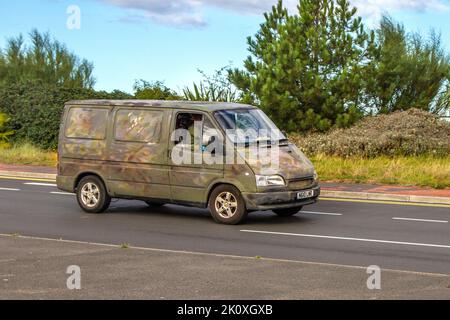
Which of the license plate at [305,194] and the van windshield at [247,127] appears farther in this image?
the van windshield at [247,127]

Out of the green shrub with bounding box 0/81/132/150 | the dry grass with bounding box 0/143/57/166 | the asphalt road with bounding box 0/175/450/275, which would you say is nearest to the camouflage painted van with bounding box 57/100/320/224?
the asphalt road with bounding box 0/175/450/275

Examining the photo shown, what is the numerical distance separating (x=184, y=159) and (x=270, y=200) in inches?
68.7

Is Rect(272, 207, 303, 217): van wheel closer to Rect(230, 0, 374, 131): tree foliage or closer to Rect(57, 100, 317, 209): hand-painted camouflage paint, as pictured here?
Rect(57, 100, 317, 209): hand-painted camouflage paint

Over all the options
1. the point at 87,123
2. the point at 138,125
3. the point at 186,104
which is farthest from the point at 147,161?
the point at 87,123

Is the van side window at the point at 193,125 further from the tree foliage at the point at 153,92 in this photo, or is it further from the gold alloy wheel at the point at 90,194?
the tree foliage at the point at 153,92

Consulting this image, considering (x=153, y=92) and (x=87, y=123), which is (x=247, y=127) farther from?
(x=153, y=92)

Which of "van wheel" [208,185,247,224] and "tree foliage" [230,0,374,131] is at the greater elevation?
"tree foliage" [230,0,374,131]

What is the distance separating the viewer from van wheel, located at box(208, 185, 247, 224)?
51.3 ft

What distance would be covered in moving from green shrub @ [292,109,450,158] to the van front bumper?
1155 centimetres

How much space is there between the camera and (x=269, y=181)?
15523mm

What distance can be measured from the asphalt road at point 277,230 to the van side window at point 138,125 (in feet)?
4.76

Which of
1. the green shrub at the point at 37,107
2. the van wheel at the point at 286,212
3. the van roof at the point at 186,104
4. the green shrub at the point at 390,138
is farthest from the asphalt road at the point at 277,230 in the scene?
the green shrub at the point at 37,107

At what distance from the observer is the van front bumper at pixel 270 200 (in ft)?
50.7
